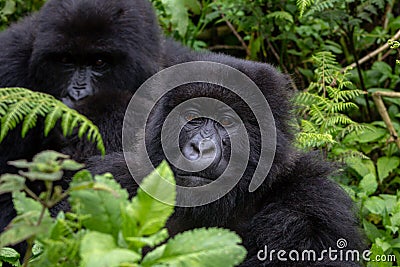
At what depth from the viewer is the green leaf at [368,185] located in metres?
3.86

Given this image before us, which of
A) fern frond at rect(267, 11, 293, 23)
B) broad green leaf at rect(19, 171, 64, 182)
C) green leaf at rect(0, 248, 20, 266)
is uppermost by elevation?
broad green leaf at rect(19, 171, 64, 182)

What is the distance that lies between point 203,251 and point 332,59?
3136 millimetres

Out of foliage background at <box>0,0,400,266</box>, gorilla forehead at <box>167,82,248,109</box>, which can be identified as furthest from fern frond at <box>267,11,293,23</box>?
gorilla forehead at <box>167,82,248,109</box>

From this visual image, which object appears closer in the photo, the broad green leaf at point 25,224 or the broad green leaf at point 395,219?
the broad green leaf at point 25,224

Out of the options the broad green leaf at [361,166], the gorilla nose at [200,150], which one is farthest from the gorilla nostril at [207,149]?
the broad green leaf at [361,166]

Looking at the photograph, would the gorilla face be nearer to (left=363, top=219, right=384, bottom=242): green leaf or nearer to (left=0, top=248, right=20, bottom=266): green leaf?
(left=0, top=248, right=20, bottom=266): green leaf

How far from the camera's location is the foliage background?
3.90 meters

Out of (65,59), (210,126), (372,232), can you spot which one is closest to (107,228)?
(210,126)

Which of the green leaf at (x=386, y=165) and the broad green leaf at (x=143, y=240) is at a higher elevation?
the broad green leaf at (x=143, y=240)

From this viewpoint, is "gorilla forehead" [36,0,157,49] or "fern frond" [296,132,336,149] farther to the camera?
"gorilla forehead" [36,0,157,49]

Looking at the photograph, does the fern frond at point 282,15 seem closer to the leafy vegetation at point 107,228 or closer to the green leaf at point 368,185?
the green leaf at point 368,185

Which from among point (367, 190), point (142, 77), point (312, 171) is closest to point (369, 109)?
point (367, 190)

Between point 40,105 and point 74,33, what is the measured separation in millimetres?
2565

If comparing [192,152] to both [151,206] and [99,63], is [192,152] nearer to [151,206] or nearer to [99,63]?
[151,206]
